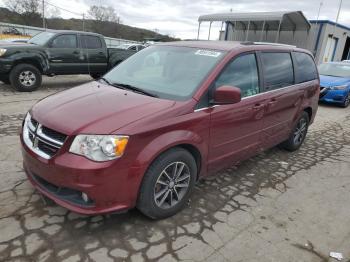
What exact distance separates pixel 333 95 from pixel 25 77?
9740mm

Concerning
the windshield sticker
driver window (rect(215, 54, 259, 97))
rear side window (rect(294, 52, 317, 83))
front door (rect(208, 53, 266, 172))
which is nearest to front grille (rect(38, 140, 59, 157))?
front door (rect(208, 53, 266, 172))

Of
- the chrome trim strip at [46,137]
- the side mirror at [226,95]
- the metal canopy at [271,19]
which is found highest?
the metal canopy at [271,19]

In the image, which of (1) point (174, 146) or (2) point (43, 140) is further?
(1) point (174, 146)

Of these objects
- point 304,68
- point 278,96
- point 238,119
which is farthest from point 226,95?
point 304,68

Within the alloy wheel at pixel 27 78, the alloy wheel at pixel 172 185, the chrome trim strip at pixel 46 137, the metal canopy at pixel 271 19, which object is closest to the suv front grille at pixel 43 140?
the chrome trim strip at pixel 46 137

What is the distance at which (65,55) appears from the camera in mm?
9594

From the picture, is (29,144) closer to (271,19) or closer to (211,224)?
(211,224)

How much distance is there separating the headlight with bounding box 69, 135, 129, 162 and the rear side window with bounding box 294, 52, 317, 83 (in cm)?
343

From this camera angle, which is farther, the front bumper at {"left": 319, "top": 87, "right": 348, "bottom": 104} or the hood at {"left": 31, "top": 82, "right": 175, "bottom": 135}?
the front bumper at {"left": 319, "top": 87, "right": 348, "bottom": 104}

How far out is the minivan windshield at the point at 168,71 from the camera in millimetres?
3236

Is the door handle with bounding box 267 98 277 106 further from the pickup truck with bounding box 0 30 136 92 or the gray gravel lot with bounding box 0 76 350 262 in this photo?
the pickup truck with bounding box 0 30 136 92

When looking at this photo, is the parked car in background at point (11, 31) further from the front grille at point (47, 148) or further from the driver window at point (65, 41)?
the front grille at point (47, 148)

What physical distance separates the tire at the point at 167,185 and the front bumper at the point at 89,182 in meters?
0.12

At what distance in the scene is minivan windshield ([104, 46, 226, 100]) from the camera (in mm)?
3236
